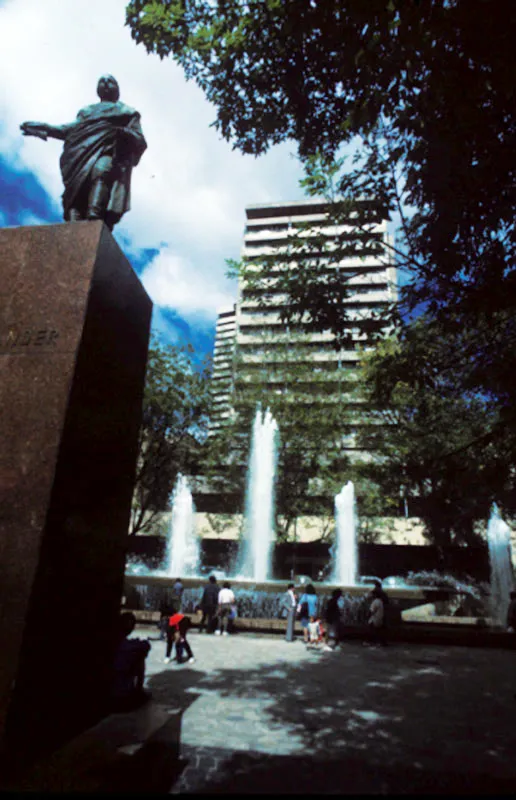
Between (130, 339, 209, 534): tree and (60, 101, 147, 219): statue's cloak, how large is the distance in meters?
22.3

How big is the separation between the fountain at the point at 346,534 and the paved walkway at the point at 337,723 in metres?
18.2

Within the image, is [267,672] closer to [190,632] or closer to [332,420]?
[190,632]

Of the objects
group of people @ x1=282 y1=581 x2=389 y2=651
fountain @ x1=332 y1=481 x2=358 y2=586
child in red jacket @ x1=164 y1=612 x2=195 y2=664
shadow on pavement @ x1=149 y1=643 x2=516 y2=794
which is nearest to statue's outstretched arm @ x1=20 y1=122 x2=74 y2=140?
shadow on pavement @ x1=149 y1=643 x2=516 y2=794

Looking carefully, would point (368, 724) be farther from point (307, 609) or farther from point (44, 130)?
point (44, 130)

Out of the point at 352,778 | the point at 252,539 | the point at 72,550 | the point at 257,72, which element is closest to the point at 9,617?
the point at 72,550

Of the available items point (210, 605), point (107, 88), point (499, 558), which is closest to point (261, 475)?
point (499, 558)

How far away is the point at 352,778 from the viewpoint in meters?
3.71

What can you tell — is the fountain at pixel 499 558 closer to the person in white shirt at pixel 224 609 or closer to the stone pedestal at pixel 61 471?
the person in white shirt at pixel 224 609

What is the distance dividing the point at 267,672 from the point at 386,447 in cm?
2027

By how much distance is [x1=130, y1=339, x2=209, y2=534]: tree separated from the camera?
Result: 27656 millimetres

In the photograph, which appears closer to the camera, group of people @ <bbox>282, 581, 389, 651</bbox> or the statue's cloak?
the statue's cloak

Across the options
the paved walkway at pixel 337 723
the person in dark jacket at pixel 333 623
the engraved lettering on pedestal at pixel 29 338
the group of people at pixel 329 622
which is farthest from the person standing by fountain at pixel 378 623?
the engraved lettering on pedestal at pixel 29 338

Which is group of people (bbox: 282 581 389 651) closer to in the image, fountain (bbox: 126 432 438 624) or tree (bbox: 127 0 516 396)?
fountain (bbox: 126 432 438 624)

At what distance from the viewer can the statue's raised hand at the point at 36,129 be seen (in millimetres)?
4457
